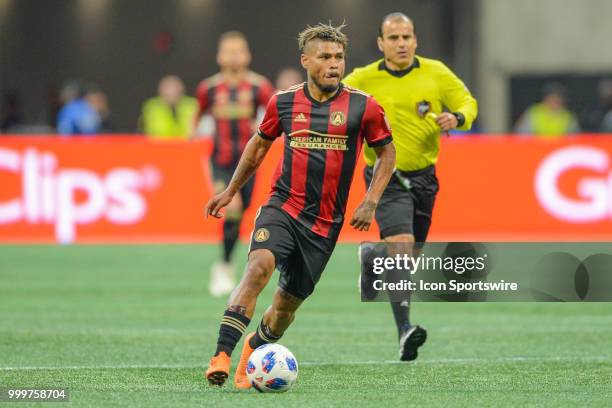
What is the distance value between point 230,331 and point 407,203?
2.32 meters

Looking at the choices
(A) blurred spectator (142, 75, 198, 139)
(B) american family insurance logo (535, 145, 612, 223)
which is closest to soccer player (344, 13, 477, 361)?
(B) american family insurance logo (535, 145, 612, 223)

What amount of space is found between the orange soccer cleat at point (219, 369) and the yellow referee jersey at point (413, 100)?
2.46 m

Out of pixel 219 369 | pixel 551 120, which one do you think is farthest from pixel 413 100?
pixel 551 120

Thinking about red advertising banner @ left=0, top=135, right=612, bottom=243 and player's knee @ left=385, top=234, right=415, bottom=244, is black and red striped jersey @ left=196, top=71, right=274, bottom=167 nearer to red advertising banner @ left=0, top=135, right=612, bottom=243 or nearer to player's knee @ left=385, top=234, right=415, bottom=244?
red advertising banner @ left=0, top=135, right=612, bottom=243

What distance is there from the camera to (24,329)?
35.7 ft

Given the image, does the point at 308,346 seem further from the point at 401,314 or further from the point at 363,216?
the point at 363,216

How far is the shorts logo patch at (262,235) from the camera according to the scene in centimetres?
788

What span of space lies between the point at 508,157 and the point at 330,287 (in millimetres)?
5096

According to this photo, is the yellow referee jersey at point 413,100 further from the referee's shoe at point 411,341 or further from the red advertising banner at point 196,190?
the red advertising banner at point 196,190

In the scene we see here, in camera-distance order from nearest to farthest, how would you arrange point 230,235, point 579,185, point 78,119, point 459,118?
point 459,118
point 230,235
point 579,185
point 78,119

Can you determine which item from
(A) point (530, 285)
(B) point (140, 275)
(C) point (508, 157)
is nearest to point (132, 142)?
(B) point (140, 275)

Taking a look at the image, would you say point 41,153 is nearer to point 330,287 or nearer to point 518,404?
point 330,287

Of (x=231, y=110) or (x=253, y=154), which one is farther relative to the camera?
(x=231, y=110)

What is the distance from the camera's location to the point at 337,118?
26.2 ft
